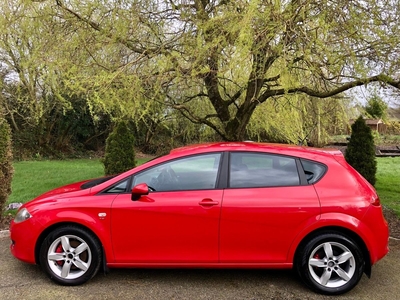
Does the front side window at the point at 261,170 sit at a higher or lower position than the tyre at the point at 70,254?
higher

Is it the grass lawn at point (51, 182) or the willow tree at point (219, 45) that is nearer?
the willow tree at point (219, 45)

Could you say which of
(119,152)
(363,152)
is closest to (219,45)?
(119,152)

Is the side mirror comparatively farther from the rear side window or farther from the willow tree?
the willow tree

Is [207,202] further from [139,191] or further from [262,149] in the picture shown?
[262,149]

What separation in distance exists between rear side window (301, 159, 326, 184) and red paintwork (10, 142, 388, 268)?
0.06 metres

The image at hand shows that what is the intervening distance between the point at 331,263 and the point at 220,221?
1.15 m

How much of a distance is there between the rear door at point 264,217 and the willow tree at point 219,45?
6.10 feet

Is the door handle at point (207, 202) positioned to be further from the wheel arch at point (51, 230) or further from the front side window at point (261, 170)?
the wheel arch at point (51, 230)

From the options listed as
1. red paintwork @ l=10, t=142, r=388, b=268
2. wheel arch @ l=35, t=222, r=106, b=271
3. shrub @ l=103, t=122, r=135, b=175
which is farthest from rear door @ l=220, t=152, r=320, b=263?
shrub @ l=103, t=122, r=135, b=175

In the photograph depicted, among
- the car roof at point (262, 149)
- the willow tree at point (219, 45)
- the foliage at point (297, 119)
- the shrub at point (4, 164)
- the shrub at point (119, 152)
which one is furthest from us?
the foliage at point (297, 119)

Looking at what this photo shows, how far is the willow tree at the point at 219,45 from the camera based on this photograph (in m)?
4.73

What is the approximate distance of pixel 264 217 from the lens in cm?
Result: 352

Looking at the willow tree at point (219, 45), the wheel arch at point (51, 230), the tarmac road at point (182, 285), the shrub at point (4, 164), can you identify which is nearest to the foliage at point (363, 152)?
the willow tree at point (219, 45)

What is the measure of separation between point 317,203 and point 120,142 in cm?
610
